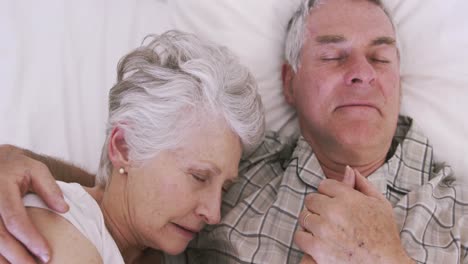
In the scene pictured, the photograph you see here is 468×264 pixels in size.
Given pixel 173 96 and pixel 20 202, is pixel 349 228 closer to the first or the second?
pixel 173 96

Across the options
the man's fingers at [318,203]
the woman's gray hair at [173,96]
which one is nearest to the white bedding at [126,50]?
the woman's gray hair at [173,96]

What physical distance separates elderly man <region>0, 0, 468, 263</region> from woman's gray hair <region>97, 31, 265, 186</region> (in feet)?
0.77

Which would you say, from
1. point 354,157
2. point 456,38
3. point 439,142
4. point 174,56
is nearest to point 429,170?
point 439,142

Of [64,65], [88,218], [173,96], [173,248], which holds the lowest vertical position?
[173,248]

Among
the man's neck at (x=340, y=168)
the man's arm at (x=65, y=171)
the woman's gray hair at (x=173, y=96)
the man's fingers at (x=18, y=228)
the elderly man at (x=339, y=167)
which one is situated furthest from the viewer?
the man's neck at (x=340, y=168)

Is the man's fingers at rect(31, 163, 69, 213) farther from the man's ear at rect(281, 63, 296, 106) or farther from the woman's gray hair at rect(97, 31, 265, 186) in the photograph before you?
the man's ear at rect(281, 63, 296, 106)

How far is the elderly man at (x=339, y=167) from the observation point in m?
1.27

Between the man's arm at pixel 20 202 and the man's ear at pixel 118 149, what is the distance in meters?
0.16

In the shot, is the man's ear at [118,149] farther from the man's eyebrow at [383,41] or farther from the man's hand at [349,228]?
the man's eyebrow at [383,41]

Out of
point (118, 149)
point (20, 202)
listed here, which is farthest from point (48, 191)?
point (118, 149)

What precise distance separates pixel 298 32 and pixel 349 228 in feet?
2.19

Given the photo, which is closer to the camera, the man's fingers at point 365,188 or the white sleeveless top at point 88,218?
the white sleeveless top at point 88,218

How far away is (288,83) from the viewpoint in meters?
1.66

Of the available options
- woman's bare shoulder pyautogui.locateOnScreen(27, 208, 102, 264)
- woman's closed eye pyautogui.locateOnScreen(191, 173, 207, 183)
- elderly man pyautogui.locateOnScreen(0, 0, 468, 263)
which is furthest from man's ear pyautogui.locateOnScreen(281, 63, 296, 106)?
woman's bare shoulder pyautogui.locateOnScreen(27, 208, 102, 264)
